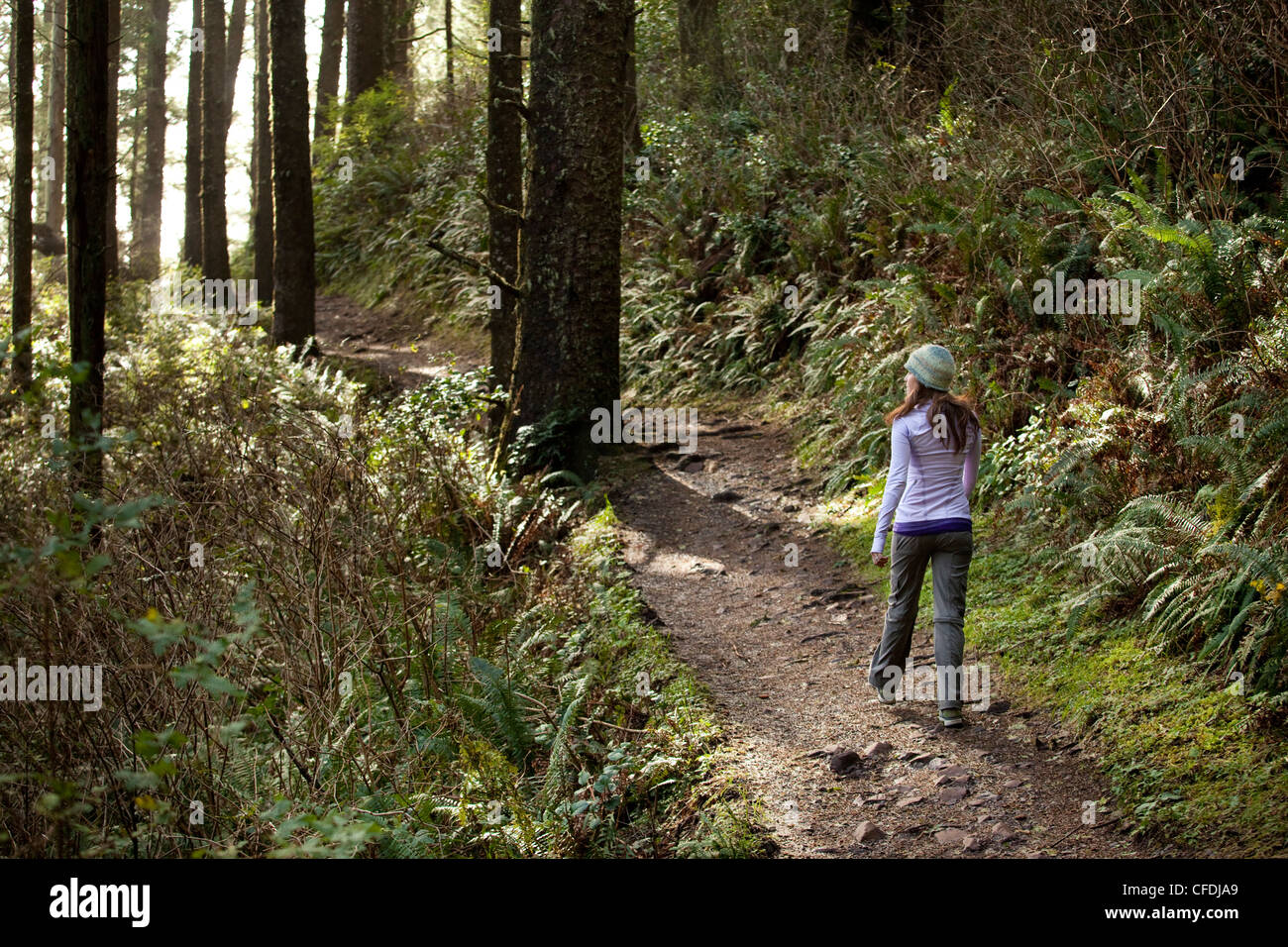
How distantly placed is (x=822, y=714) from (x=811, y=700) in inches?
9.1

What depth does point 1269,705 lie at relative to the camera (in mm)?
4930

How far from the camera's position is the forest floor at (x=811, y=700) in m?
4.88

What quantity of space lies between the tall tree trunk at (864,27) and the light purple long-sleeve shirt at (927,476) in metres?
12.2

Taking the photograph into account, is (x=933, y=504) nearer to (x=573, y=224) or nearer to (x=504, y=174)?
(x=573, y=224)

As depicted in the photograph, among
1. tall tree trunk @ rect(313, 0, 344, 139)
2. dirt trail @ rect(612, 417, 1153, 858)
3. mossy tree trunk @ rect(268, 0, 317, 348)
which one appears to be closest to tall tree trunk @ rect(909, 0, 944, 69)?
dirt trail @ rect(612, 417, 1153, 858)

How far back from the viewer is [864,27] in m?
16.8

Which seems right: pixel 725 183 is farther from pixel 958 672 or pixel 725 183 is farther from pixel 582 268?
pixel 958 672

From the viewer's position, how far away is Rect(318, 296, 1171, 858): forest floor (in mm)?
4875

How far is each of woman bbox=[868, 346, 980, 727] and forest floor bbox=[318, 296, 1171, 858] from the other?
0.48 metres

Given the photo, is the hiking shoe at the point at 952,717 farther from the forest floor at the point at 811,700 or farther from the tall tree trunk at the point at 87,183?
the tall tree trunk at the point at 87,183

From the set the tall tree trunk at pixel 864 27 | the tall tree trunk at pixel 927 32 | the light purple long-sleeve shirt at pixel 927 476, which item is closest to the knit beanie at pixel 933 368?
the light purple long-sleeve shirt at pixel 927 476
